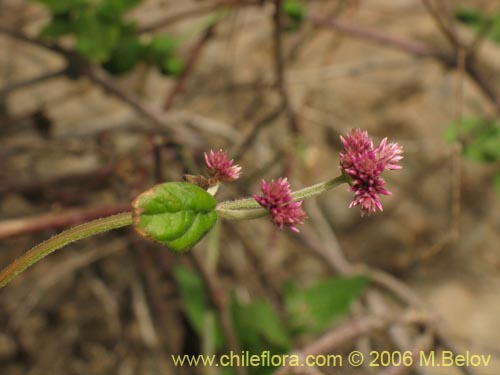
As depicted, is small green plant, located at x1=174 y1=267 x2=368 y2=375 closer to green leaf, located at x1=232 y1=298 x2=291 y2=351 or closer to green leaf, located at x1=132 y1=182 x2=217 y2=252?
green leaf, located at x1=232 y1=298 x2=291 y2=351

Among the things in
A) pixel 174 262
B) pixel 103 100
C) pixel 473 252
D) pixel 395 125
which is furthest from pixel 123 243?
pixel 473 252

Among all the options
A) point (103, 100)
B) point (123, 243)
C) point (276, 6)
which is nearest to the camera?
point (276, 6)

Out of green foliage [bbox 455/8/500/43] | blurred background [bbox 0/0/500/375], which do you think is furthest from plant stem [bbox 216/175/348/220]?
green foliage [bbox 455/8/500/43]

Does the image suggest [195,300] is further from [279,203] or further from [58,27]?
[279,203]

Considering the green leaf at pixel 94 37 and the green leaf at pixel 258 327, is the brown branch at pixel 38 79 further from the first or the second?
the green leaf at pixel 258 327

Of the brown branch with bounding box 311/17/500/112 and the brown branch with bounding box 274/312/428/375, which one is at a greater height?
the brown branch with bounding box 311/17/500/112

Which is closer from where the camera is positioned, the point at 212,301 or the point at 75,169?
the point at 212,301

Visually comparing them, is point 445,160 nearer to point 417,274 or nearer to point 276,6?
point 417,274
